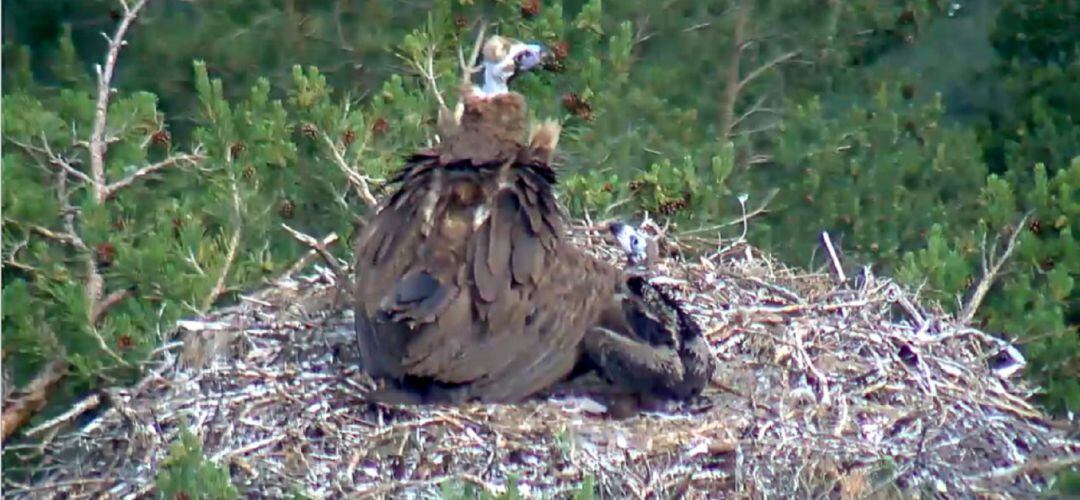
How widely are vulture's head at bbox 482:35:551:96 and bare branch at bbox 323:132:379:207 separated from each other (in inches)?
23.5

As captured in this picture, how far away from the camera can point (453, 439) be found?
6785 millimetres

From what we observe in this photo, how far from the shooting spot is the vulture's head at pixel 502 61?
26.3 ft

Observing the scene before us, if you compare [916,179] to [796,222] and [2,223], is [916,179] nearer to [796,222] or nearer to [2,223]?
[796,222]

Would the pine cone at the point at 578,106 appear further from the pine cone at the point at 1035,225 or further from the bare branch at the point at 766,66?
the bare branch at the point at 766,66

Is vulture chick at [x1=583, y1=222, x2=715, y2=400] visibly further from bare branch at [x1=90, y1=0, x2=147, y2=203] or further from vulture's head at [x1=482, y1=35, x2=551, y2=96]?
bare branch at [x1=90, y1=0, x2=147, y2=203]

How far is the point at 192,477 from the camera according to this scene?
5965 mm

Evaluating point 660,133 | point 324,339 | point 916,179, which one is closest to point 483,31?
point 324,339

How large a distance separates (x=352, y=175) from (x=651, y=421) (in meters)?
1.71

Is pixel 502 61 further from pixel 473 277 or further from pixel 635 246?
pixel 473 277

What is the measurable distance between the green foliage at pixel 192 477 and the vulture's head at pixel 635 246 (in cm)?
245

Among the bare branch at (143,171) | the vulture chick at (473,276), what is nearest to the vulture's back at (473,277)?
the vulture chick at (473,276)

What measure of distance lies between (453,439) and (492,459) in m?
0.15

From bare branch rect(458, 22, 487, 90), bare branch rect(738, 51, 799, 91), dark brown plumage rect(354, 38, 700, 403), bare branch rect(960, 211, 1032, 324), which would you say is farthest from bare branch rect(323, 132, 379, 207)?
bare branch rect(738, 51, 799, 91)

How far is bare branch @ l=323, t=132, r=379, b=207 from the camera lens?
8.12m
